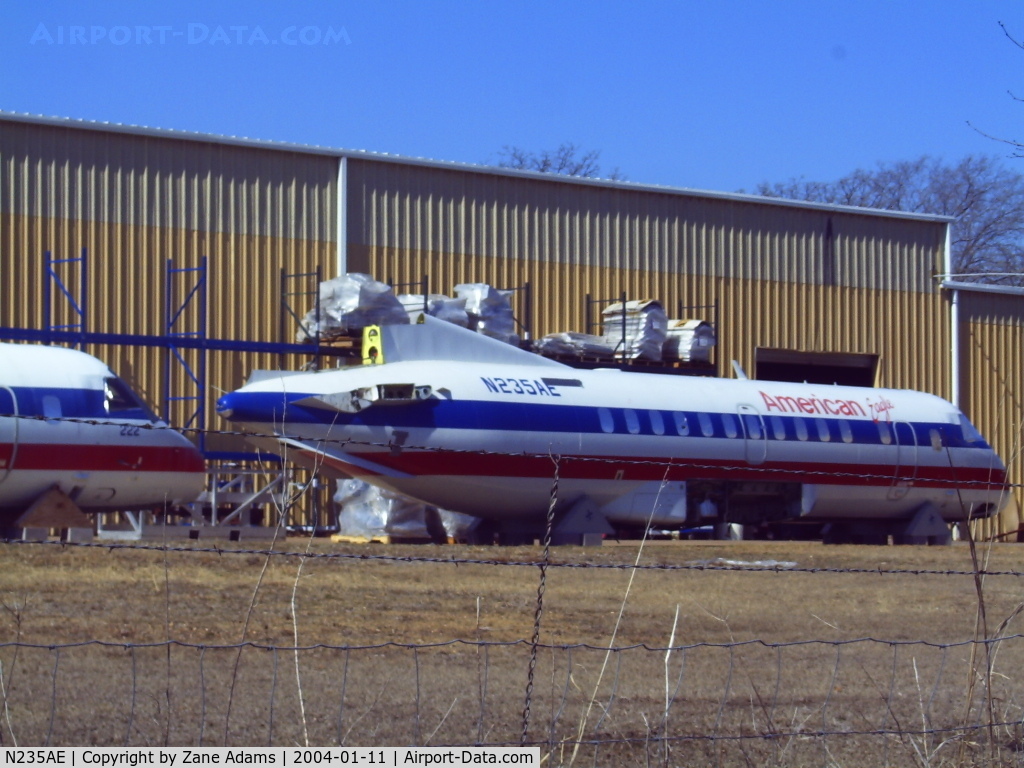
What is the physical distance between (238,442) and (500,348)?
19.5ft

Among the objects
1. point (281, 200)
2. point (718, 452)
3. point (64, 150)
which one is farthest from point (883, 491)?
point (64, 150)

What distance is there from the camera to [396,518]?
25.5m

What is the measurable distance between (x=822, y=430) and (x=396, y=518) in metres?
7.89

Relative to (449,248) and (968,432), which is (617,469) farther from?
(449,248)

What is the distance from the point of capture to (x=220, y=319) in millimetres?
30922

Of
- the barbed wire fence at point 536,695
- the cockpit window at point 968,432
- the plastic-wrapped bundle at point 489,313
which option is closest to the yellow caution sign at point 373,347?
the plastic-wrapped bundle at point 489,313

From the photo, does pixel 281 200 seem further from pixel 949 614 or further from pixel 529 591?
pixel 949 614

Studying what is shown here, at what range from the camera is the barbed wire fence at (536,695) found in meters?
7.59

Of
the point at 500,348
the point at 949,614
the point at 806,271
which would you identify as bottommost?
the point at 949,614

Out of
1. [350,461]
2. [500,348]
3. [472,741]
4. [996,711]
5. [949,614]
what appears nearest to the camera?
[472,741]

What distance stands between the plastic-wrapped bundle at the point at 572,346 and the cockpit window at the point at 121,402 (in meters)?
10.4

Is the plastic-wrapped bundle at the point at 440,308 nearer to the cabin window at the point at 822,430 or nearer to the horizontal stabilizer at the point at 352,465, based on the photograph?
the horizontal stabilizer at the point at 352,465

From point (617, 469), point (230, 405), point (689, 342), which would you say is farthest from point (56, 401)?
point (689, 342)

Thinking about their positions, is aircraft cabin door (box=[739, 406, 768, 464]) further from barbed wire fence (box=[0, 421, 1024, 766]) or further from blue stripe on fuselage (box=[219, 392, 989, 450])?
barbed wire fence (box=[0, 421, 1024, 766])
